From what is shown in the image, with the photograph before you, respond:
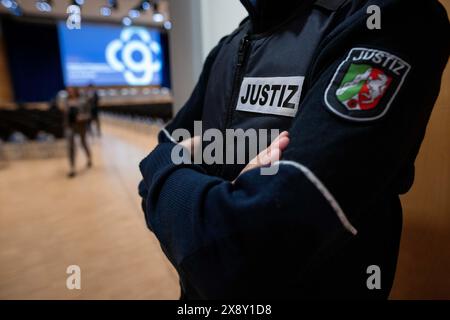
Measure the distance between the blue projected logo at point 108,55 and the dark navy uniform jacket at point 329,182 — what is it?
15607 mm

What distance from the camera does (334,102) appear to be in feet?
1.45

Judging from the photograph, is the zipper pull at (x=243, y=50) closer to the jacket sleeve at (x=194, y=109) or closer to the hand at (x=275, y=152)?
the jacket sleeve at (x=194, y=109)

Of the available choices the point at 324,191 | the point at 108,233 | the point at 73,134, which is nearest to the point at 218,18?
the point at 324,191

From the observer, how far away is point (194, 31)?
55.2 inches

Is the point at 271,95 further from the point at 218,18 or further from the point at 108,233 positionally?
the point at 108,233

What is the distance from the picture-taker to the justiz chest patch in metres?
0.55

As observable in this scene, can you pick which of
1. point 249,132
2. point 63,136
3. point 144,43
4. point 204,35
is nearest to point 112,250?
point 204,35

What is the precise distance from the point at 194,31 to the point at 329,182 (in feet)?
3.97

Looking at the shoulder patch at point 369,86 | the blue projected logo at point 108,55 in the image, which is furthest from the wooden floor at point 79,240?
the blue projected logo at point 108,55

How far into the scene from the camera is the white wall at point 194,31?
4.29ft

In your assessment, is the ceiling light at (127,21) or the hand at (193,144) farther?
the ceiling light at (127,21)

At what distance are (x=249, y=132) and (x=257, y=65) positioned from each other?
0.15 meters

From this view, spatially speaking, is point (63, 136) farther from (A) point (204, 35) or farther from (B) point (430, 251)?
(B) point (430, 251)

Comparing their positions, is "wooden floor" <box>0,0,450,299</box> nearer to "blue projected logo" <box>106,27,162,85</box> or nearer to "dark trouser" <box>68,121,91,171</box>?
"dark trouser" <box>68,121,91,171</box>
